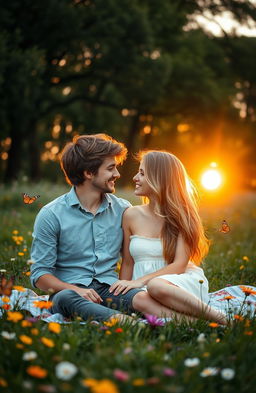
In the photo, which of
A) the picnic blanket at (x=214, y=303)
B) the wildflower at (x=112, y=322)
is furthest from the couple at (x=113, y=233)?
the wildflower at (x=112, y=322)

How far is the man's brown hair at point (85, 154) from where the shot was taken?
3.57 meters

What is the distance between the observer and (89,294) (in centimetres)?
321

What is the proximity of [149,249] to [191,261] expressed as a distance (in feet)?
1.21

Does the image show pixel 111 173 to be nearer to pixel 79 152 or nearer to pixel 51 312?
pixel 79 152

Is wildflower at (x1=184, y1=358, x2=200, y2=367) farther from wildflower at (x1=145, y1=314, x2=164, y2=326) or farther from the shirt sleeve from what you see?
the shirt sleeve

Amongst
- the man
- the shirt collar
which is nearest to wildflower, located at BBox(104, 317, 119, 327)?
the man

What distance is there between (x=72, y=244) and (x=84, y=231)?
0.13 meters

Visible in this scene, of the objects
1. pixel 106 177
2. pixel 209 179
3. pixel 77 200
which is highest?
pixel 106 177

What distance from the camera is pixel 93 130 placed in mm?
22672

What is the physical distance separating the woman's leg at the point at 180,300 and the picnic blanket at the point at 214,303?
3.6 inches

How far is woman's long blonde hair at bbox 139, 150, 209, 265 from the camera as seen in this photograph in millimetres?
3613

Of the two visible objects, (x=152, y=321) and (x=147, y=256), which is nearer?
(x=152, y=321)

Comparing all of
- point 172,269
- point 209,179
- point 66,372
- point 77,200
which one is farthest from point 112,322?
point 209,179

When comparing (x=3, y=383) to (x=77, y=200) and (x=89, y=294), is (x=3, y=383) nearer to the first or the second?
(x=89, y=294)
